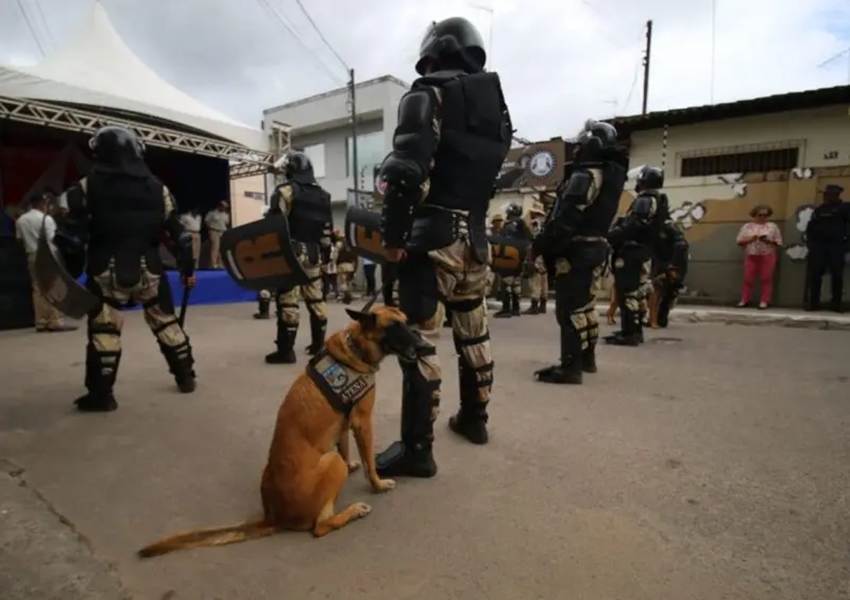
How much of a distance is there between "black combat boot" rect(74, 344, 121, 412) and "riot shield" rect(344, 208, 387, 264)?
1.87 metres

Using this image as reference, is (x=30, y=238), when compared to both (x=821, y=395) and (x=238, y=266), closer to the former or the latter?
(x=238, y=266)

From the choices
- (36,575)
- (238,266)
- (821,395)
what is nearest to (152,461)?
(36,575)

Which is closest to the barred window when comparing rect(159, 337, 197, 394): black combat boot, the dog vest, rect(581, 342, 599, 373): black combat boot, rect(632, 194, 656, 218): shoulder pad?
rect(632, 194, 656, 218): shoulder pad

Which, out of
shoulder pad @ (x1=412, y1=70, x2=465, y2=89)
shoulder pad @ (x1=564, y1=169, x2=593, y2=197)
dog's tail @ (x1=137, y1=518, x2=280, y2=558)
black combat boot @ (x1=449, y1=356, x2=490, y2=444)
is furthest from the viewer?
shoulder pad @ (x1=564, y1=169, x2=593, y2=197)

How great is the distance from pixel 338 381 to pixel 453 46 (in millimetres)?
1649

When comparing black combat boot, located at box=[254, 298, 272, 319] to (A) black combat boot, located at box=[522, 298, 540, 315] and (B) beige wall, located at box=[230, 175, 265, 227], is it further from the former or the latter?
(B) beige wall, located at box=[230, 175, 265, 227]

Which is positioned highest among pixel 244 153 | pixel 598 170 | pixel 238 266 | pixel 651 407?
pixel 244 153

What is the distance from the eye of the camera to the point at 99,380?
128 inches

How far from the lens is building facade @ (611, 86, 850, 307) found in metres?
8.56

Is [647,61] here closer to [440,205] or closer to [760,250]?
[760,250]

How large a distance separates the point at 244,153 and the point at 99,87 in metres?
3.03

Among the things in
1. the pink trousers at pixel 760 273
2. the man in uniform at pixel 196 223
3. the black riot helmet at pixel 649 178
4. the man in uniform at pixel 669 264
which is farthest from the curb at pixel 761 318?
the man in uniform at pixel 196 223

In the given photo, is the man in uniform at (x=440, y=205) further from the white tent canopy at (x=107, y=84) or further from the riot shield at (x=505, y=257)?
the white tent canopy at (x=107, y=84)

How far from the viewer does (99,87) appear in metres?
8.51
